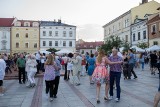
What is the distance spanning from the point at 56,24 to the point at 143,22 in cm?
3125

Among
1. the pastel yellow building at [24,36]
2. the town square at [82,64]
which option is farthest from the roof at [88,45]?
the pastel yellow building at [24,36]

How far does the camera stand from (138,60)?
27875 millimetres

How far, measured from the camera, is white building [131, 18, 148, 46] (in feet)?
145

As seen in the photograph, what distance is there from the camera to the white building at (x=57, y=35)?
70125 mm

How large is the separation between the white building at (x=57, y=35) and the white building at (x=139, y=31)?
2472cm

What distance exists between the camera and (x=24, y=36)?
69438mm

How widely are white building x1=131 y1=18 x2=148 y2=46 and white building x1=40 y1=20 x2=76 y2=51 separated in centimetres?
2472

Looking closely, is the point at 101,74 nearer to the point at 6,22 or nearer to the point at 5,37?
the point at 5,37

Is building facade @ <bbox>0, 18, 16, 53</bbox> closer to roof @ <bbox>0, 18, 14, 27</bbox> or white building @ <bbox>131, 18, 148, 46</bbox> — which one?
roof @ <bbox>0, 18, 14, 27</bbox>

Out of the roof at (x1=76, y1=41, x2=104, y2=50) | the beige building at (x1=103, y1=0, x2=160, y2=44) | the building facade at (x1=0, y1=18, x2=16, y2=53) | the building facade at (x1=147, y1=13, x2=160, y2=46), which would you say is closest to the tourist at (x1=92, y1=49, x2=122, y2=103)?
the building facade at (x1=147, y1=13, x2=160, y2=46)

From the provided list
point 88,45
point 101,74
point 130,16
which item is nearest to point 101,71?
point 101,74

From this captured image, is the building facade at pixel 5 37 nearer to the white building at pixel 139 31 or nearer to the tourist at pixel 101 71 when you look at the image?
the white building at pixel 139 31

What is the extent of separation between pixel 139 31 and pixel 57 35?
2930 cm

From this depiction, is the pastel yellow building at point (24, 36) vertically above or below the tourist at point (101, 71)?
above
